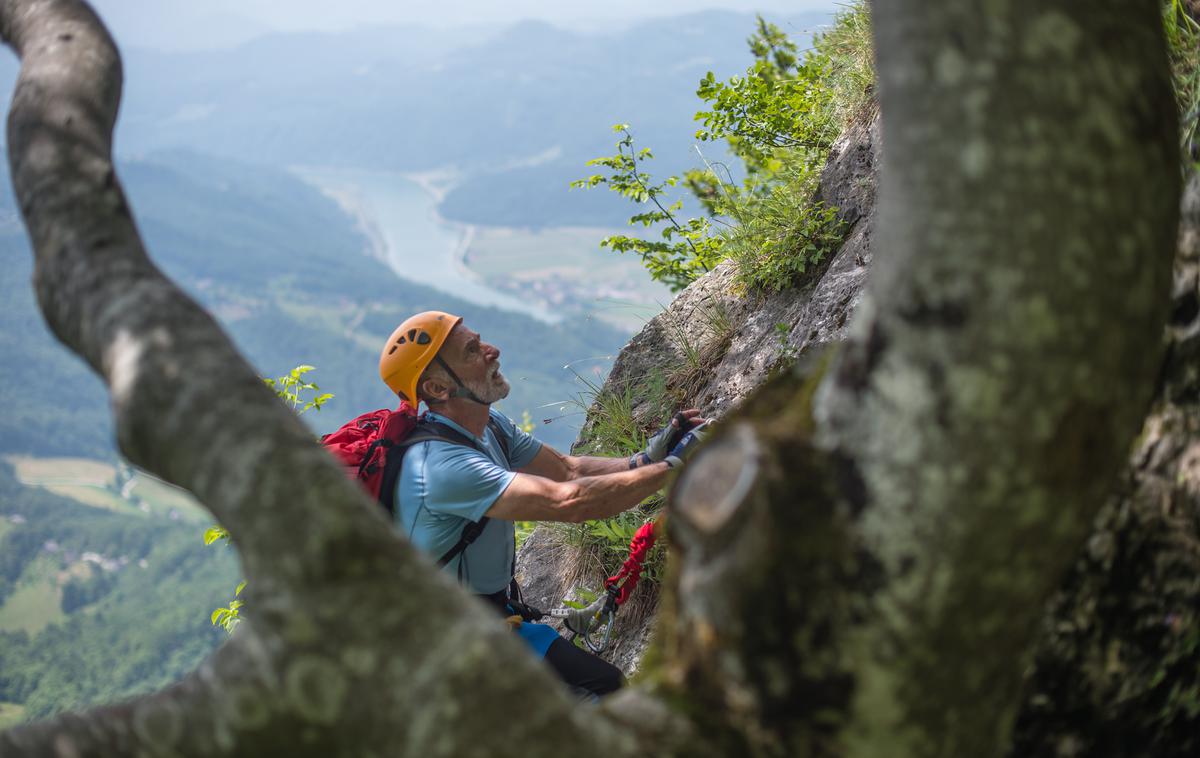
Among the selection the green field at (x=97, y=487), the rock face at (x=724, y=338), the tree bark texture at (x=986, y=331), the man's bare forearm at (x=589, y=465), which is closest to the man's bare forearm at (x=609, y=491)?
the man's bare forearm at (x=589, y=465)

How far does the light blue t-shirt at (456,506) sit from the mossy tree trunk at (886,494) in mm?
2331

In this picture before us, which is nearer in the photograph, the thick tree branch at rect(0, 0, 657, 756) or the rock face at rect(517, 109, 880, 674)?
the thick tree branch at rect(0, 0, 657, 756)

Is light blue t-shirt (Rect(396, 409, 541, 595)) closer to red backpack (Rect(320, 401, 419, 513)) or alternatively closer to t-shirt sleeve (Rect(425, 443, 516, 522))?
t-shirt sleeve (Rect(425, 443, 516, 522))

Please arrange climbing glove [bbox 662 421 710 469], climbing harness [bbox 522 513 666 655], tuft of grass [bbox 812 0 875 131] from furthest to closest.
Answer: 1. tuft of grass [bbox 812 0 875 131]
2. climbing harness [bbox 522 513 666 655]
3. climbing glove [bbox 662 421 710 469]

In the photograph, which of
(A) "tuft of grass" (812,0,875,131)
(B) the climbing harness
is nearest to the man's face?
(B) the climbing harness

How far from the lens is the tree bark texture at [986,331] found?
1464 millimetres

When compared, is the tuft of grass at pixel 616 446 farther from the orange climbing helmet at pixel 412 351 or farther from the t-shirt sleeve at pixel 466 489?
the orange climbing helmet at pixel 412 351

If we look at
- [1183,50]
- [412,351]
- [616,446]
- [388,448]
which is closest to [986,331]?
[1183,50]

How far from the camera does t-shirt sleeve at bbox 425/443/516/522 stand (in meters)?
4.02

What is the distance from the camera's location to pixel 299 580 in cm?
159

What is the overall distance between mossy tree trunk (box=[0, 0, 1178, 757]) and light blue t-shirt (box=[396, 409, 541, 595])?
7.65ft

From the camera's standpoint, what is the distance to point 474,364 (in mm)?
4664

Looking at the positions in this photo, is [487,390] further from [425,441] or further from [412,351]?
[425,441]

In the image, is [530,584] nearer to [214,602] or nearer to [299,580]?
[299,580]
